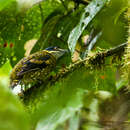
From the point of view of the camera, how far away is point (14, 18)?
1887mm

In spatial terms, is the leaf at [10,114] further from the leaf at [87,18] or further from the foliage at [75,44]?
the leaf at [87,18]

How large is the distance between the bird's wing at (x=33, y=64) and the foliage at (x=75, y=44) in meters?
0.09

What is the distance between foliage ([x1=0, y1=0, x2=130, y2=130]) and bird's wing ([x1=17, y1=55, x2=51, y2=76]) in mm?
90

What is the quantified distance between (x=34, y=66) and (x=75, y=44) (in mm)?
724

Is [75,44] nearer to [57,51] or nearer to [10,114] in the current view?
[57,51]

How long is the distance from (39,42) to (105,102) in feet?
2.25

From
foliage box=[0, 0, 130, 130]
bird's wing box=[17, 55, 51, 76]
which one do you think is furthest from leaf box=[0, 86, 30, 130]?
bird's wing box=[17, 55, 51, 76]

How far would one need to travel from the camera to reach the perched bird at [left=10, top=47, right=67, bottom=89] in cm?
173

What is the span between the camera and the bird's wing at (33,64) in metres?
1.79

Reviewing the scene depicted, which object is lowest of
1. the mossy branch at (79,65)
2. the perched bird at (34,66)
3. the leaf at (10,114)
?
the leaf at (10,114)

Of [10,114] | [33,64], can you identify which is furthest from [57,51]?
[10,114]

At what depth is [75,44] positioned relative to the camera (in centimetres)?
120

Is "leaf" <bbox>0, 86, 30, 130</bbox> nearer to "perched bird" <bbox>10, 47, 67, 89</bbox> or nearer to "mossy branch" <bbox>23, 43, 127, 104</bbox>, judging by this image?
"mossy branch" <bbox>23, 43, 127, 104</bbox>

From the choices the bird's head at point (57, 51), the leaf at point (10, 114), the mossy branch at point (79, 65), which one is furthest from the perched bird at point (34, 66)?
the leaf at point (10, 114)
